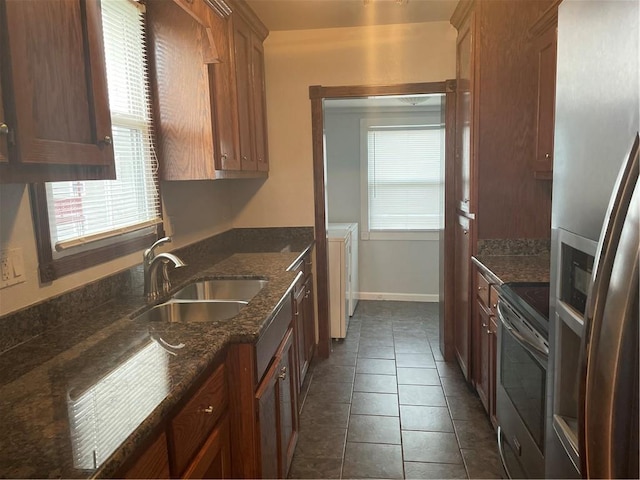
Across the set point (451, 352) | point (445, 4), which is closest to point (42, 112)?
point (445, 4)

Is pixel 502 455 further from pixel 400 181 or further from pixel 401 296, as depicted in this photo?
pixel 400 181

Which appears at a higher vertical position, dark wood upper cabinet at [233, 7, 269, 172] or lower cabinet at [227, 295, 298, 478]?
dark wood upper cabinet at [233, 7, 269, 172]

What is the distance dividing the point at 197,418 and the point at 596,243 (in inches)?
40.6

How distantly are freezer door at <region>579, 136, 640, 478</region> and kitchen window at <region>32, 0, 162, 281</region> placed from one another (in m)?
1.59

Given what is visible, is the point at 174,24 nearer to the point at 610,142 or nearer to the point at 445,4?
the point at 445,4

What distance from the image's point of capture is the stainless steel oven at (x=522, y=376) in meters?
1.56

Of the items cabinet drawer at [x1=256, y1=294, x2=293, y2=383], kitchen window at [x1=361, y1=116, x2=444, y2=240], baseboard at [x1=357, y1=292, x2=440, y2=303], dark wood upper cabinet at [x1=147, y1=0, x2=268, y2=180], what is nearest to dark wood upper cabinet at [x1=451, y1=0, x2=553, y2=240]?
cabinet drawer at [x1=256, y1=294, x2=293, y2=383]

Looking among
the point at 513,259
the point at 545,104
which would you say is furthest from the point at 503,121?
the point at 513,259

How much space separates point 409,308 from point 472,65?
9.19 ft

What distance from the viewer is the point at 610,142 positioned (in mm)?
784

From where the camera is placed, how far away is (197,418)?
1217 mm

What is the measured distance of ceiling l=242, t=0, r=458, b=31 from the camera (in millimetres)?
2816

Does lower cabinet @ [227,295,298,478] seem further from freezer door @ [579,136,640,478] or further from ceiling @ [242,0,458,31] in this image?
ceiling @ [242,0,458,31]

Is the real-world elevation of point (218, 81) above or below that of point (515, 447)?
above
